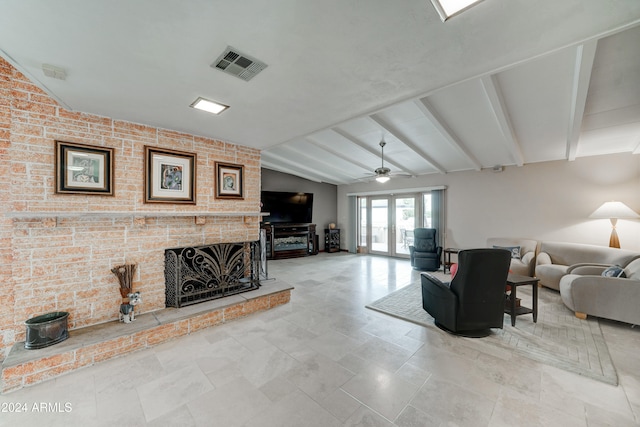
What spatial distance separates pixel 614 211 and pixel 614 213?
4cm

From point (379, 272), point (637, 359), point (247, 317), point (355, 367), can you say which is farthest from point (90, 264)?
point (637, 359)

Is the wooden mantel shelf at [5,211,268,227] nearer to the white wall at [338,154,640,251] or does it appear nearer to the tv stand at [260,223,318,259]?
the tv stand at [260,223,318,259]

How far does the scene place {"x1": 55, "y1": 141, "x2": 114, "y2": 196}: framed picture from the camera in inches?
101

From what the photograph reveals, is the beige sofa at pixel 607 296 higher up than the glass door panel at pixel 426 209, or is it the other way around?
the glass door panel at pixel 426 209

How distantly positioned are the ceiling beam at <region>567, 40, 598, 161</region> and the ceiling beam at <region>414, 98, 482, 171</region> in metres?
1.37

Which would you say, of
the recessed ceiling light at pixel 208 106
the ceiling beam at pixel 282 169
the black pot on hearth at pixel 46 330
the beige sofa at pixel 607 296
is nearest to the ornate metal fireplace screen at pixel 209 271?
the black pot on hearth at pixel 46 330

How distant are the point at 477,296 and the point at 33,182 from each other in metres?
4.93

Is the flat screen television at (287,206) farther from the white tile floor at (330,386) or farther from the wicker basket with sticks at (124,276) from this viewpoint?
the white tile floor at (330,386)

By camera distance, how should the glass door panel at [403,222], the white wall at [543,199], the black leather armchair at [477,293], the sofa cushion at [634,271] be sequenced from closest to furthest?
1. the black leather armchair at [477,293]
2. the sofa cushion at [634,271]
3. the white wall at [543,199]
4. the glass door panel at [403,222]

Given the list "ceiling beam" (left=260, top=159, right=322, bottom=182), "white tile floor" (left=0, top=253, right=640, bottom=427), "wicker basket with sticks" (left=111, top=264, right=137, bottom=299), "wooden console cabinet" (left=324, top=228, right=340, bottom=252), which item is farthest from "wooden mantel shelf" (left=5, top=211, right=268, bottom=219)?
"wooden console cabinet" (left=324, top=228, right=340, bottom=252)

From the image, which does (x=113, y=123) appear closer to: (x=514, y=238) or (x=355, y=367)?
(x=355, y=367)

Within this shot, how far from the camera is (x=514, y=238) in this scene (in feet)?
18.7

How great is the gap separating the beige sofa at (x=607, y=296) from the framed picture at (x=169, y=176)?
5.54m

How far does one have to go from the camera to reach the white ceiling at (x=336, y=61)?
55.8 inches
